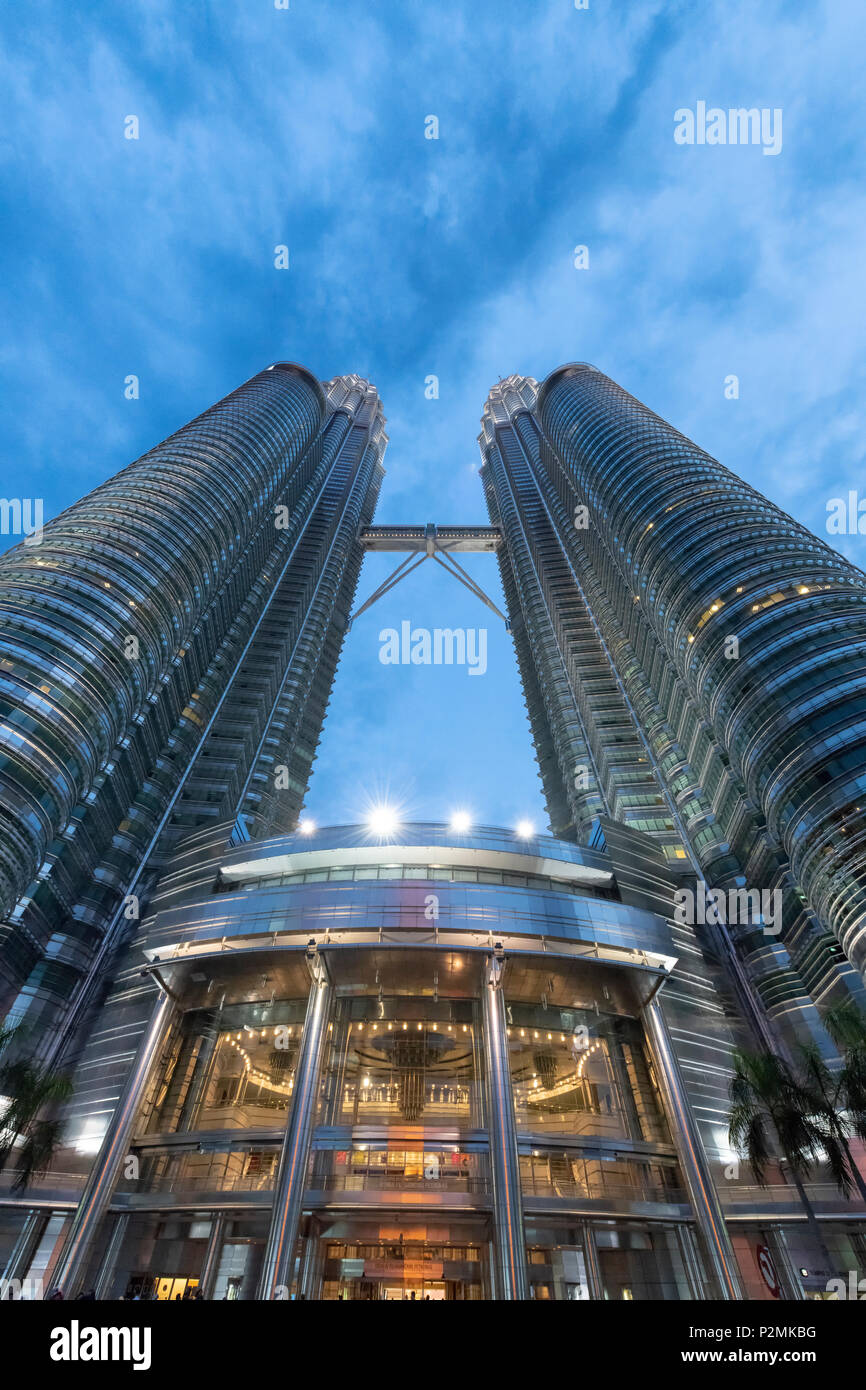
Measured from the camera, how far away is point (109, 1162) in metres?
33.5

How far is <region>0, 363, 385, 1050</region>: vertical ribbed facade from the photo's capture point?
51500 mm

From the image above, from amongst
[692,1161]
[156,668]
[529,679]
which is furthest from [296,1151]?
[529,679]

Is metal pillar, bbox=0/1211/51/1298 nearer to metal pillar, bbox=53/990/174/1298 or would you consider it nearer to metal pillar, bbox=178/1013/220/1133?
metal pillar, bbox=53/990/174/1298

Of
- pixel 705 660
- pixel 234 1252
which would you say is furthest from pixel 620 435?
pixel 234 1252

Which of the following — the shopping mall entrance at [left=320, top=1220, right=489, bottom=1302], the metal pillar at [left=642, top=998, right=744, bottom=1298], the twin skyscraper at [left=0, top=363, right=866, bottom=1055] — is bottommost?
the shopping mall entrance at [left=320, top=1220, right=489, bottom=1302]

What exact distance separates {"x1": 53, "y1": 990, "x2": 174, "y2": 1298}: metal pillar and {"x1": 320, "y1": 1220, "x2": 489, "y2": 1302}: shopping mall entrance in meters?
10.8

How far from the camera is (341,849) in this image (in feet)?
154

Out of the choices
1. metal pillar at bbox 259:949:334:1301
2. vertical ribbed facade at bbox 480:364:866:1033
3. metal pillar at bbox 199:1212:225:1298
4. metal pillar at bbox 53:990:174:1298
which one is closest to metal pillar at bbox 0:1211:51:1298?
metal pillar at bbox 53:990:174:1298

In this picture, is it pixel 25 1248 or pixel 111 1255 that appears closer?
pixel 111 1255

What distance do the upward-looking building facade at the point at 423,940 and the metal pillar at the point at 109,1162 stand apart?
206 mm

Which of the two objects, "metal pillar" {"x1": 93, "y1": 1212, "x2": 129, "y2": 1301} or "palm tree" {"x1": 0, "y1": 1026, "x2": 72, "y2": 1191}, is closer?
"metal pillar" {"x1": 93, "y1": 1212, "x2": 129, "y2": 1301}

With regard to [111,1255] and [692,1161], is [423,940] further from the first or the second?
[111,1255]

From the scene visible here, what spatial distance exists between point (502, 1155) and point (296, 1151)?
956 cm

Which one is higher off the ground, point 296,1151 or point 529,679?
point 529,679
